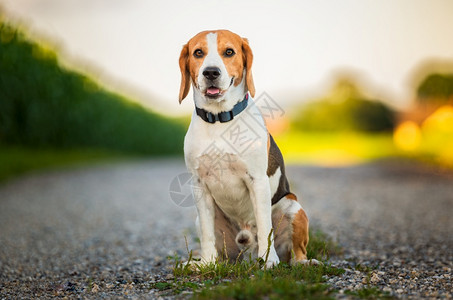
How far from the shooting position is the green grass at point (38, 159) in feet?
46.1

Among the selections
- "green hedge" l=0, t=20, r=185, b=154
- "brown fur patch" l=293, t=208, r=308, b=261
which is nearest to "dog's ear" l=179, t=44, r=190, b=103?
"brown fur patch" l=293, t=208, r=308, b=261

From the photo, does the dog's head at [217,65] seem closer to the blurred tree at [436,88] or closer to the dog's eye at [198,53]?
the dog's eye at [198,53]

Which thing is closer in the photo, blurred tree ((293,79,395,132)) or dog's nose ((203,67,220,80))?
Answer: dog's nose ((203,67,220,80))

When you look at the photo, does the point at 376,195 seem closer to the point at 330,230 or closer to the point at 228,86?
the point at 330,230

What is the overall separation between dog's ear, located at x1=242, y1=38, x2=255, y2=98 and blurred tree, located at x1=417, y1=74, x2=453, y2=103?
24.2m

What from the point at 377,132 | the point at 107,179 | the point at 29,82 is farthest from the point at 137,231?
the point at 377,132

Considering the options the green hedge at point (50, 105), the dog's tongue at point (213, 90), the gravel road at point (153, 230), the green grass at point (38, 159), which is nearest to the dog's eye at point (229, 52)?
the dog's tongue at point (213, 90)

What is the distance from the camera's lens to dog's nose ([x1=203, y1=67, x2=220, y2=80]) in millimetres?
3478

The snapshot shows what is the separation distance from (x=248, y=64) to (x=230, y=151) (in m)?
0.75

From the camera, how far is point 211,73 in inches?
138

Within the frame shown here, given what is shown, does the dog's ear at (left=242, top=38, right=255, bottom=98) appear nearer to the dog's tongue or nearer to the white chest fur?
the white chest fur

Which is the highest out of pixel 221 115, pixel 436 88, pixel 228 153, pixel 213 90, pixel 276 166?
pixel 436 88

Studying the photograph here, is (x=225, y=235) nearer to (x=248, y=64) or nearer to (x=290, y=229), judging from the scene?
(x=290, y=229)

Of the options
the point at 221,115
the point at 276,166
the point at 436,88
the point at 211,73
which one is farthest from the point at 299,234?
the point at 436,88
